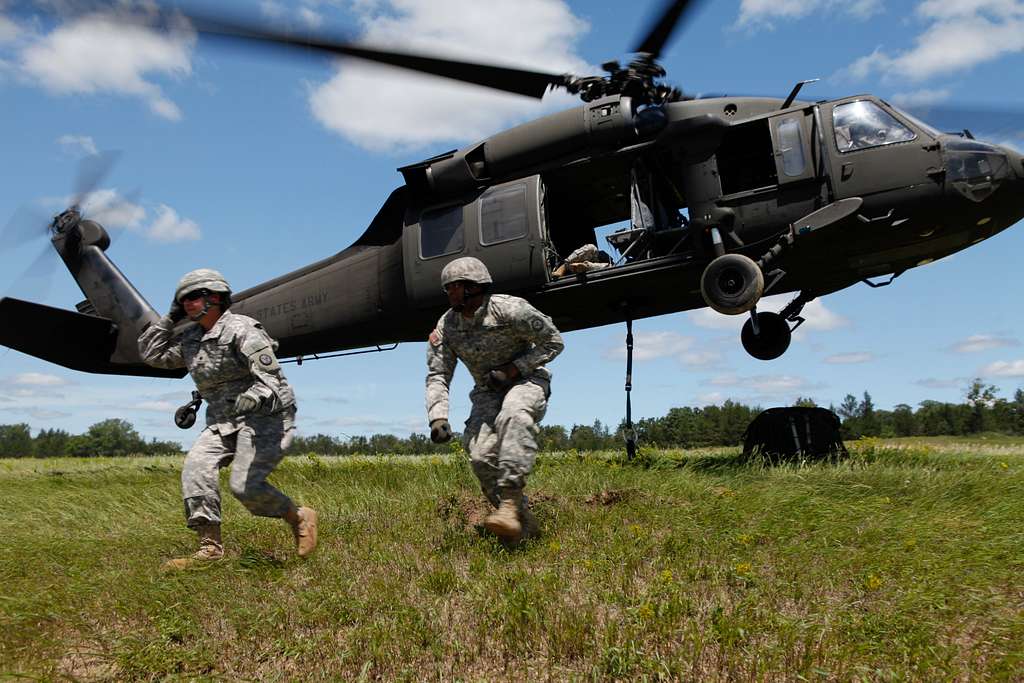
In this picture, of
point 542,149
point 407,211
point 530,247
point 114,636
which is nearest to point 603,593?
point 114,636

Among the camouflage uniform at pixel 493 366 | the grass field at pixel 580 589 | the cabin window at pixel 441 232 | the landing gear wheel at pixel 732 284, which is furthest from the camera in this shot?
the cabin window at pixel 441 232

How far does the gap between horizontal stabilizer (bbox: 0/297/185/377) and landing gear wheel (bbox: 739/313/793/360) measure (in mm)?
8843

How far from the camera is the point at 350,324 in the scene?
32.0ft

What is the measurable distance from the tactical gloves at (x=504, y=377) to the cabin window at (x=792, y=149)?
13.2ft

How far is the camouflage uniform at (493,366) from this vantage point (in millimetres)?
5000

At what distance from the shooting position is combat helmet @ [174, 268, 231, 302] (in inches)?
198

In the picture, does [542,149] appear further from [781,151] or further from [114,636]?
[114,636]

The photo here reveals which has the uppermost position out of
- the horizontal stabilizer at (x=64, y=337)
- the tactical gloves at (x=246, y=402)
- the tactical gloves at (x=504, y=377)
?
the horizontal stabilizer at (x=64, y=337)

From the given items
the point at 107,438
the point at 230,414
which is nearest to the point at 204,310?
the point at 230,414

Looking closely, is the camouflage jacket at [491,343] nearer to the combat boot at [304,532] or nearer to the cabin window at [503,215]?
the combat boot at [304,532]

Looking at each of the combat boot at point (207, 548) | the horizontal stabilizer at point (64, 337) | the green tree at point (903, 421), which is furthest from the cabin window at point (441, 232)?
the green tree at point (903, 421)

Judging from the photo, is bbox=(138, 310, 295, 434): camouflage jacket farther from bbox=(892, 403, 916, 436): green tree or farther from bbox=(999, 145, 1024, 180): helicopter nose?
bbox=(892, 403, 916, 436): green tree

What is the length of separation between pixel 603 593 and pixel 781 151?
211 inches

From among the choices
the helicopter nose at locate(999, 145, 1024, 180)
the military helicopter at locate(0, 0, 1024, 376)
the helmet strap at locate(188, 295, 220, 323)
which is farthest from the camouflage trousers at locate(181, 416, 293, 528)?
the helicopter nose at locate(999, 145, 1024, 180)
